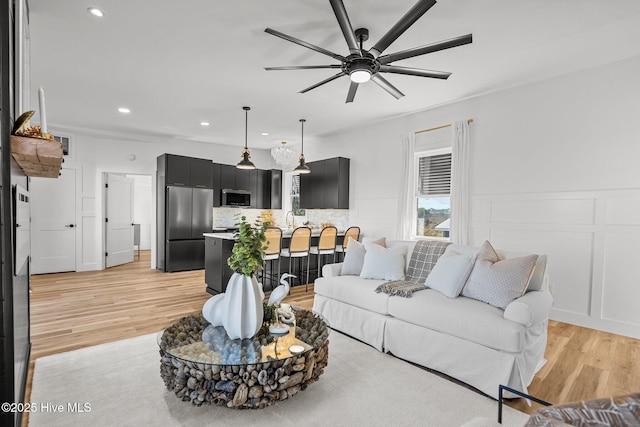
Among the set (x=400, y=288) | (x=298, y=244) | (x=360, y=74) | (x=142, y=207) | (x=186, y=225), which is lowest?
(x=400, y=288)

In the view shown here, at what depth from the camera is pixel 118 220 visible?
23.6ft

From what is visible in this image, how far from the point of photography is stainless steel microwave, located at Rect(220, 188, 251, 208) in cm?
761

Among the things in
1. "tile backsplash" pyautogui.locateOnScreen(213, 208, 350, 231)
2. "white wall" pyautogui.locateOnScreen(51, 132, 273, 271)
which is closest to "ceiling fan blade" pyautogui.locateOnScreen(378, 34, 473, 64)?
"tile backsplash" pyautogui.locateOnScreen(213, 208, 350, 231)

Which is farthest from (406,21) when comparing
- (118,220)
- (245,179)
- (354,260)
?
(118,220)

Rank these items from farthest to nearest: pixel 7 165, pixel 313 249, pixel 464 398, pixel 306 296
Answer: pixel 313 249, pixel 306 296, pixel 464 398, pixel 7 165

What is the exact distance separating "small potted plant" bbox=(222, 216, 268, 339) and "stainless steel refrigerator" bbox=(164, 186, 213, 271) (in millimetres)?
4860

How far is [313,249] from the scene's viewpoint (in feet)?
17.9

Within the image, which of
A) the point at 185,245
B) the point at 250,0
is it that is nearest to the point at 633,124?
the point at 250,0

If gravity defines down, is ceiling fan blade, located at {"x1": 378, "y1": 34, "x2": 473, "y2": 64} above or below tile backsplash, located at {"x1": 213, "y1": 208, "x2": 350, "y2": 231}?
above

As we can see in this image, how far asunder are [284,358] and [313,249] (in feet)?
11.7

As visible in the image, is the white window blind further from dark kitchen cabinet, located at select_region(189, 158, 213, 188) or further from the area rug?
dark kitchen cabinet, located at select_region(189, 158, 213, 188)

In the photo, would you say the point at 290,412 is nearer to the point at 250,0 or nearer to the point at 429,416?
the point at 429,416

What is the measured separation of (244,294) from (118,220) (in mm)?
6488

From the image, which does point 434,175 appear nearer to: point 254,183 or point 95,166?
point 254,183
